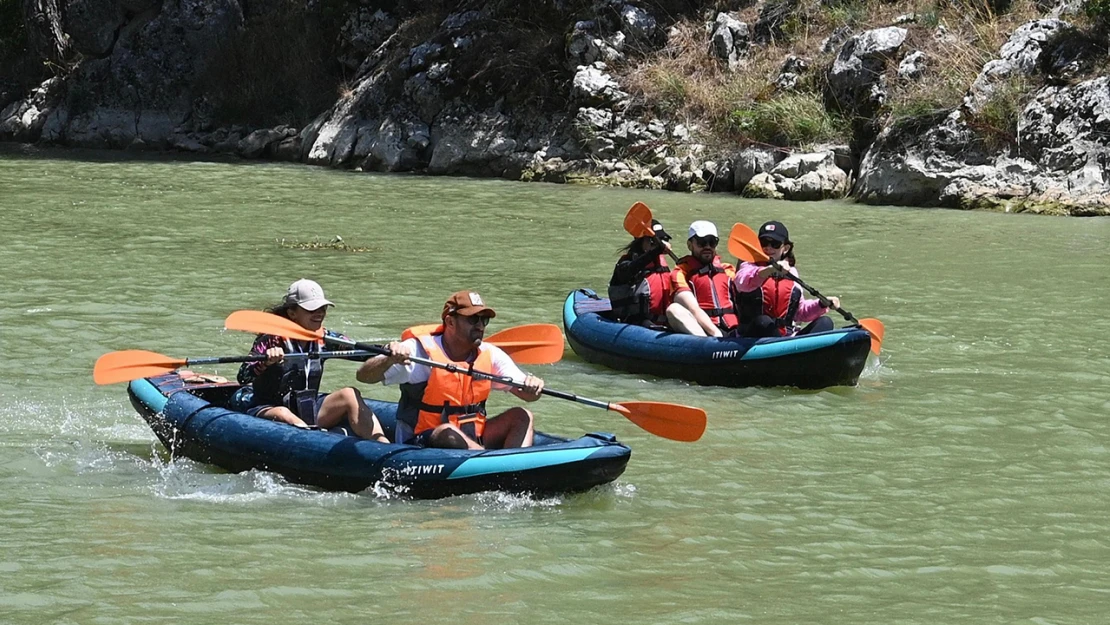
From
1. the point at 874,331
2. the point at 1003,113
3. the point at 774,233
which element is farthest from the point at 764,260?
the point at 1003,113

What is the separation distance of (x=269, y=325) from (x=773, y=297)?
3653 millimetres

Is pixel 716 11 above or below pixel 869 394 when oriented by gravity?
above

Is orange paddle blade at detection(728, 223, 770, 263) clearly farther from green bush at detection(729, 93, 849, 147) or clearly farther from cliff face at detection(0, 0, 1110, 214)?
green bush at detection(729, 93, 849, 147)

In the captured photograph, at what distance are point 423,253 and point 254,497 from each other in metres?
8.07

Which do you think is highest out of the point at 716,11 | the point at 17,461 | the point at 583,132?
the point at 716,11

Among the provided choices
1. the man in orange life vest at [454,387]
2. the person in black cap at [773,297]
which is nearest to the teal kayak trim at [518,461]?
the man in orange life vest at [454,387]

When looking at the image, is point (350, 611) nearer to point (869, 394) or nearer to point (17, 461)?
point (17, 461)

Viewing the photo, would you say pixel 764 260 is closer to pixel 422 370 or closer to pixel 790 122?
pixel 422 370

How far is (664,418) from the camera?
6.56 metres

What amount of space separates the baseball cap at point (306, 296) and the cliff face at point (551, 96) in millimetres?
12543

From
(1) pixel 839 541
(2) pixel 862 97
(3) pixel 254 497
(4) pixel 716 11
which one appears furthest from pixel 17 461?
(4) pixel 716 11

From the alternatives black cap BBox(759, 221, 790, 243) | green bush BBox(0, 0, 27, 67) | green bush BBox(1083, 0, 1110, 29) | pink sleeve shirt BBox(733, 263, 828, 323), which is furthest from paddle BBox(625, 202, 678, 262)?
green bush BBox(0, 0, 27, 67)

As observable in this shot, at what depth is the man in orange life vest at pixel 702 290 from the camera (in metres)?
9.00

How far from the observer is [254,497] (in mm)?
6148
